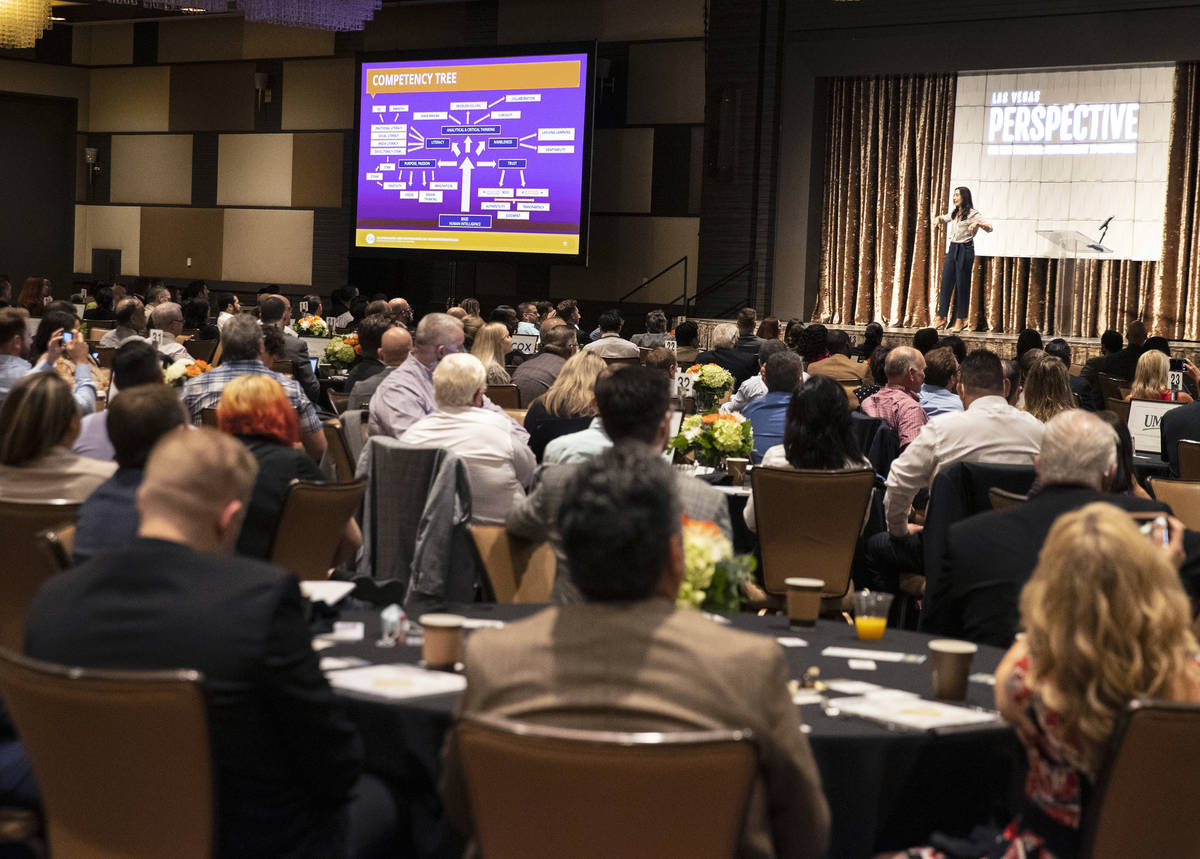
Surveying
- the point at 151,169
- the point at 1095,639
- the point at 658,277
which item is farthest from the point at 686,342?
the point at 151,169

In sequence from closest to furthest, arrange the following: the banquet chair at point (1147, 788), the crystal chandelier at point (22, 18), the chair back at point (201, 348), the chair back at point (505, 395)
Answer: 1. the banquet chair at point (1147, 788)
2. the chair back at point (505, 395)
3. the chair back at point (201, 348)
4. the crystal chandelier at point (22, 18)

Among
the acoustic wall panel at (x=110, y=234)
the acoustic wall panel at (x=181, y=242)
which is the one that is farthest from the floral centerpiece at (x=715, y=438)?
the acoustic wall panel at (x=110, y=234)

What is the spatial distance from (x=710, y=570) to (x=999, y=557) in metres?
0.87

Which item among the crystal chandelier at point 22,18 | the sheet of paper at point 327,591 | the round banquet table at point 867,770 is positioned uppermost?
the crystal chandelier at point 22,18

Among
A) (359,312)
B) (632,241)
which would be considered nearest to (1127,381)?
(359,312)

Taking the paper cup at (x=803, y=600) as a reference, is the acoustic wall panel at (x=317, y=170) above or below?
above

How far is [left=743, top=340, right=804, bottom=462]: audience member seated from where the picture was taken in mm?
6332

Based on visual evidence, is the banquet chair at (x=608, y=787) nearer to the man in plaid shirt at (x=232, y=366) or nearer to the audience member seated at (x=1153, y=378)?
the man in plaid shirt at (x=232, y=366)

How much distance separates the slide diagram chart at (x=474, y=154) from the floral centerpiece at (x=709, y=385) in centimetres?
880

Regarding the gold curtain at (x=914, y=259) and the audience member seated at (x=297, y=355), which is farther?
the gold curtain at (x=914, y=259)

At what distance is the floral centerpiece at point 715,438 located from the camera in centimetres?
586

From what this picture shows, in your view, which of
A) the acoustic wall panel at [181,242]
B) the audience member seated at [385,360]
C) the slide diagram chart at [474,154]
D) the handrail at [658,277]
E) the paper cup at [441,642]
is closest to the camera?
the paper cup at [441,642]

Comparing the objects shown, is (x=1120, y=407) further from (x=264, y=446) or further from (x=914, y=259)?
(x=914, y=259)

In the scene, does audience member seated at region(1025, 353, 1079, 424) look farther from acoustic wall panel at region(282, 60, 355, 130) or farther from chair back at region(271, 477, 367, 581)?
acoustic wall panel at region(282, 60, 355, 130)
